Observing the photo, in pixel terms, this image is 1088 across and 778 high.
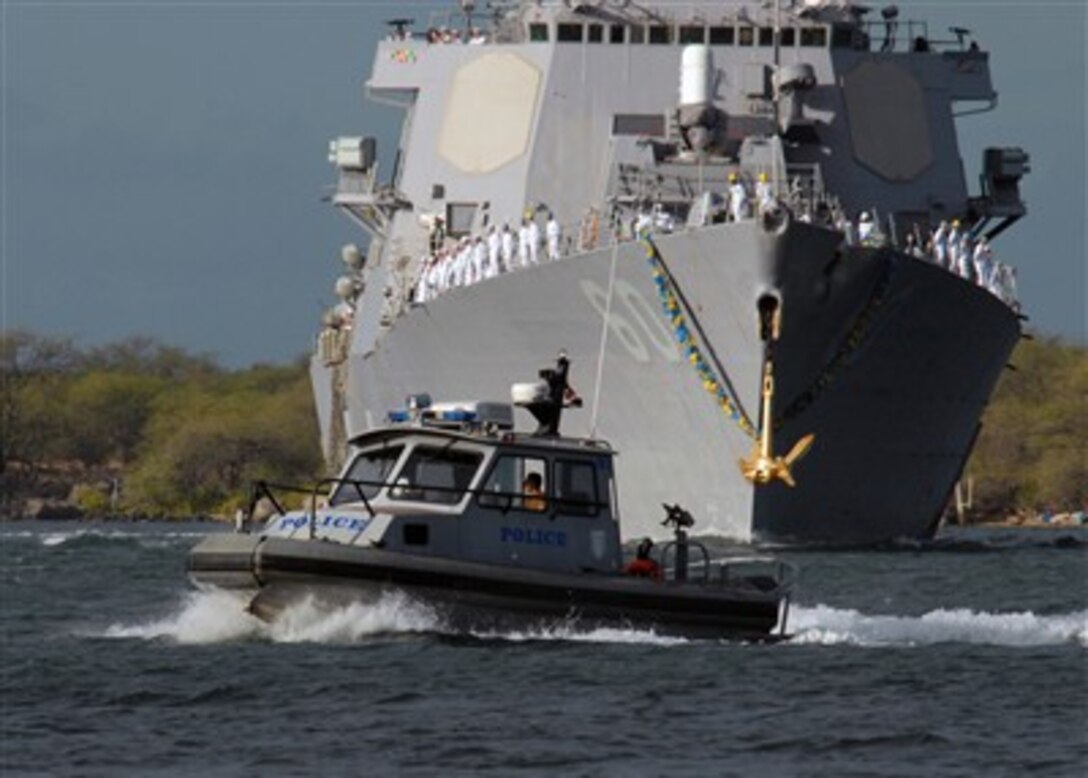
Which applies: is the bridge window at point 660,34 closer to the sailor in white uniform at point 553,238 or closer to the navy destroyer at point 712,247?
Answer: the navy destroyer at point 712,247

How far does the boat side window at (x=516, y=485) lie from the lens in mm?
33344

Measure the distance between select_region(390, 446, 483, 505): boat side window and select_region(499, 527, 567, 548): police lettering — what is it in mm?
554

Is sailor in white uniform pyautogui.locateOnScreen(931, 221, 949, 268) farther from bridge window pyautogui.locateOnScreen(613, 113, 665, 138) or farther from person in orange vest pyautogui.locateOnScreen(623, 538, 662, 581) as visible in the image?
person in orange vest pyautogui.locateOnScreen(623, 538, 662, 581)

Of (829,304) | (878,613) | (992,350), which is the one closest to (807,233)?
(829,304)

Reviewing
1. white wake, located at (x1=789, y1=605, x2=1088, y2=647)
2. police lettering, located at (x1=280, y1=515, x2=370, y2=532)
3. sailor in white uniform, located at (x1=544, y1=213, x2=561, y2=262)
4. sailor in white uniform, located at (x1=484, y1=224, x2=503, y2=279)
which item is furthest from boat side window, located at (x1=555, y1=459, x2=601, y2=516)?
sailor in white uniform, located at (x1=484, y1=224, x2=503, y2=279)

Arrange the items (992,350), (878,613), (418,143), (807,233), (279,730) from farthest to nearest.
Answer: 1. (418,143)
2. (992,350)
3. (807,233)
4. (878,613)
5. (279,730)

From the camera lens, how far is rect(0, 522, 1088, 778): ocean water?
85.0 ft

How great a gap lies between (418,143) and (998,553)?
45.8ft

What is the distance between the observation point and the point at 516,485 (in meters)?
33.7

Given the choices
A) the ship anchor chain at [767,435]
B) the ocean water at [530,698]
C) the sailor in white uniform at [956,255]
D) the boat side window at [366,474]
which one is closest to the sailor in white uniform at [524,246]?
the ship anchor chain at [767,435]

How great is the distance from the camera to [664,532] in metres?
59.1

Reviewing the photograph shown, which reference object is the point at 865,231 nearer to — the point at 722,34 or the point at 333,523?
the point at 722,34

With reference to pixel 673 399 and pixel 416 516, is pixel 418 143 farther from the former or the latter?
pixel 416 516

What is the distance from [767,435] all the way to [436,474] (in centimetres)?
2292
